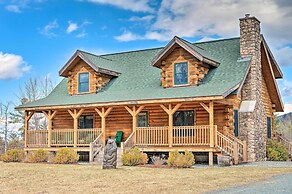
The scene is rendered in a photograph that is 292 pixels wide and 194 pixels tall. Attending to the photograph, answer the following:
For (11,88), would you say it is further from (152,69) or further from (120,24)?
(152,69)

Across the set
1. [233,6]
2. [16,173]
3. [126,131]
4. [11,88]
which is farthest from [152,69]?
[11,88]

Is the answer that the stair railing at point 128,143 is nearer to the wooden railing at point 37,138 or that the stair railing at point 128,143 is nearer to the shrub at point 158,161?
the shrub at point 158,161

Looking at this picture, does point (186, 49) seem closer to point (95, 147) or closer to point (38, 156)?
point (95, 147)

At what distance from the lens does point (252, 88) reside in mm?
26125

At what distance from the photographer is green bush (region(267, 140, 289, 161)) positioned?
27359 mm

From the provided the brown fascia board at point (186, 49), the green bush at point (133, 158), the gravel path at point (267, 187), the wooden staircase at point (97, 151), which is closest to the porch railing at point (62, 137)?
the wooden staircase at point (97, 151)

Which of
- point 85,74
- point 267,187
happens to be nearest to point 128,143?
point 85,74

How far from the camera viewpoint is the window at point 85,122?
2948 cm

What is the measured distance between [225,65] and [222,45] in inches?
102

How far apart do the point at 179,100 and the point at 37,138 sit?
34.0 ft

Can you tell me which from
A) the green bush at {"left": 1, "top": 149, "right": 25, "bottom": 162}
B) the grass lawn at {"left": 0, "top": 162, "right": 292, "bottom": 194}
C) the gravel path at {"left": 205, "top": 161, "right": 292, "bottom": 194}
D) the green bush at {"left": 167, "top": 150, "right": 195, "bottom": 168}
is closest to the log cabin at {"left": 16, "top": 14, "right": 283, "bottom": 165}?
the green bush at {"left": 1, "top": 149, "right": 25, "bottom": 162}

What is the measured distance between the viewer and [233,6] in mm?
29172

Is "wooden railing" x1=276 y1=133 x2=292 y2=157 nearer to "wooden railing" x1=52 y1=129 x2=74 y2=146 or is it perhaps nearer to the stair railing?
the stair railing

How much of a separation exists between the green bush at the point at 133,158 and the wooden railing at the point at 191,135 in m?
1.96
